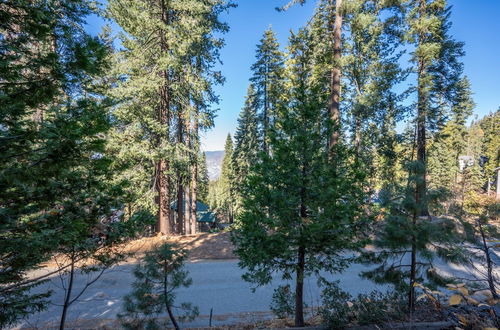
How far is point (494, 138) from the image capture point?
3775 cm

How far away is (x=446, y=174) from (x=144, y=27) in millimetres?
34827

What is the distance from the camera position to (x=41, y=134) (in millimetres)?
2629

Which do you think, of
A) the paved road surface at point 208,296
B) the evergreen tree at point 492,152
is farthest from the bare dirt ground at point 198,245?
the evergreen tree at point 492,152

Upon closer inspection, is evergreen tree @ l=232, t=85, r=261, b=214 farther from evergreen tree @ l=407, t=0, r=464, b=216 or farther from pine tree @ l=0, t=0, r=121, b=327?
pine tree @ l=0, t=0, r=121, b=327

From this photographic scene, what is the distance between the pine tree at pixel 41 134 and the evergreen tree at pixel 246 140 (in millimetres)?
18372

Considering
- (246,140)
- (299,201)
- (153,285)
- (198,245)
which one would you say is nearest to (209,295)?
(153,285)

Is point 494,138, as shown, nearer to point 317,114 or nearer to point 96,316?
point 317,114

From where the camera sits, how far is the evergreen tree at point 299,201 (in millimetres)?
4496

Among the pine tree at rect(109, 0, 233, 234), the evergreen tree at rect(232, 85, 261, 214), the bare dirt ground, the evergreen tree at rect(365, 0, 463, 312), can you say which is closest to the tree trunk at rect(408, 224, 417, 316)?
the evergreen tree at rect(365, 0, 463, 312)

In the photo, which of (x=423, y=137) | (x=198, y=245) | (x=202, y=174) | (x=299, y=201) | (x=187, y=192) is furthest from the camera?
(x=202, y=174)

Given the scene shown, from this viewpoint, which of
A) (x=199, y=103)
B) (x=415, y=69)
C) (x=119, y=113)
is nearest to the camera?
(x=119, y=113)

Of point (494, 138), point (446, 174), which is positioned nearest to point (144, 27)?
point (446, 174)

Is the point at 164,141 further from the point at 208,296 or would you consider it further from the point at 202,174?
the point at 202,174

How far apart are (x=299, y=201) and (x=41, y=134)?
13.6 feet
